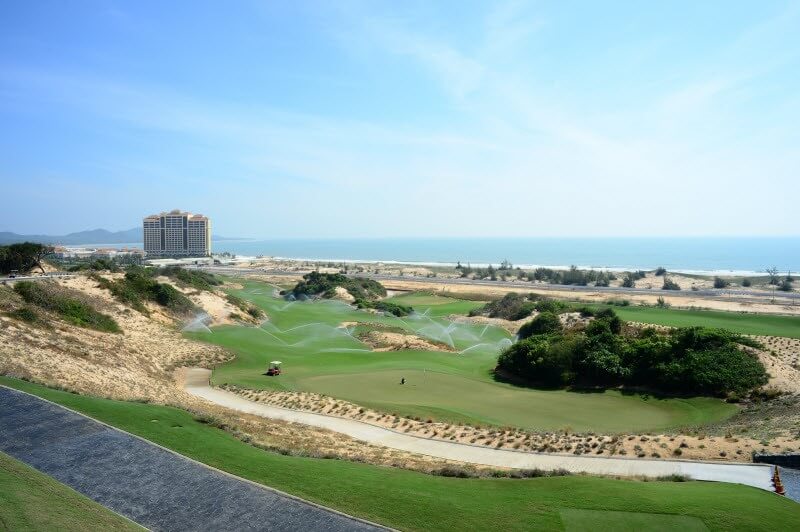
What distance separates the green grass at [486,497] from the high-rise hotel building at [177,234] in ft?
559

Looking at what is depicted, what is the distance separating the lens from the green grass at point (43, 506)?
949cm

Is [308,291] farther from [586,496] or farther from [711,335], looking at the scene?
[586,496]

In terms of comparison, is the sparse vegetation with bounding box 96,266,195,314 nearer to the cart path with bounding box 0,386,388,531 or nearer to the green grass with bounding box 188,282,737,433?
the green grass with bounding box 188,282,737,433

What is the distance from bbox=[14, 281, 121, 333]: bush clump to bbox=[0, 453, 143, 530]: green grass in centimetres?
2299

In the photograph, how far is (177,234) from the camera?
17575 centimetres

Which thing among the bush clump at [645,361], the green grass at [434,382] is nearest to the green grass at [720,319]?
the green grass at [434,382]

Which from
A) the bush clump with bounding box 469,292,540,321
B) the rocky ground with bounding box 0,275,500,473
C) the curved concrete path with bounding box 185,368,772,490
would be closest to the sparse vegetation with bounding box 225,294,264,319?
the rocky ground with bounding box 0,275,500,473

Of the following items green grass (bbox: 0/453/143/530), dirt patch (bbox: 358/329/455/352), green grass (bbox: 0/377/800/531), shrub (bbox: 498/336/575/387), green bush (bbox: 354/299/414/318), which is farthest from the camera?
green bush (bbox: 354/299/414/318)

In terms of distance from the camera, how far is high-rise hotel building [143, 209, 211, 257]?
17312 cm

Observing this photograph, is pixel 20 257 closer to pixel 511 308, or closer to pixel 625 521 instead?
pixel 511 308

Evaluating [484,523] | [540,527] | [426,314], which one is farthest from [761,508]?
[426,314]

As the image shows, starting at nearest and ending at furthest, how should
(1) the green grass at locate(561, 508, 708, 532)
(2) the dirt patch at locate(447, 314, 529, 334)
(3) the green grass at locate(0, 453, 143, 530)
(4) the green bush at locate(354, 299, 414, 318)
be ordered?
(3) the green grass at locate(0, 453, 143, 530) → (1) the green grass at locate(561, 508, 708, 532) → (2) the dirt patch at locate(447, 314, 529, 334) → (4) the green bush at locate(354, 299, 414, 318)

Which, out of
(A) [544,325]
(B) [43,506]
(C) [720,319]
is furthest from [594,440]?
(C) [720,319]

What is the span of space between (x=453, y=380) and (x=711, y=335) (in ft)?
45.7
